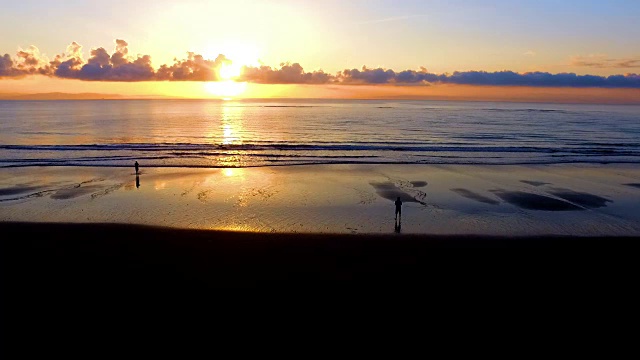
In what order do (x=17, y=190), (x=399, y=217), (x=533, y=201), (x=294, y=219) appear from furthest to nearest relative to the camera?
1. (x=17, y=190)
2. (x=533, y=201)
3. (x=294, y=219)
4. (x=399, y=217)

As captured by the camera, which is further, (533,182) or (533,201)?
(533,182)

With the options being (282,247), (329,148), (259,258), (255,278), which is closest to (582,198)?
(282,247)

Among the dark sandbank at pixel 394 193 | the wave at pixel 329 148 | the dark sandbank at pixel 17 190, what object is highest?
the wave at pixel 329 148

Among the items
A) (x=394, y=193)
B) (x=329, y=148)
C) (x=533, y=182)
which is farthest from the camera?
(x=329, y=148)

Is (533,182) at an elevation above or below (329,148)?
below

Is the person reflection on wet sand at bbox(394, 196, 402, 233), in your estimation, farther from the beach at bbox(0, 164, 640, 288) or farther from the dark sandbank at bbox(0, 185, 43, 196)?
the dark sandbank at bbox(0, 185, 43, 196)

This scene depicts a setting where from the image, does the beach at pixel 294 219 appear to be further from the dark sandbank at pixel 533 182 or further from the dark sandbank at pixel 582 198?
the dark sandbank at pixel 533 182

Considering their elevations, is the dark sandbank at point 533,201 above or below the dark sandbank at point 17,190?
below

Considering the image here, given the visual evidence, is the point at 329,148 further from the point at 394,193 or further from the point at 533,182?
the point at 394,193

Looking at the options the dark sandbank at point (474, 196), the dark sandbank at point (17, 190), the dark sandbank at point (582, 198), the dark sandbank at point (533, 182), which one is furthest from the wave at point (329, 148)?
the dark sandbank at point (582, 198)

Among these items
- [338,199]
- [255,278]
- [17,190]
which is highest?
[17,190]

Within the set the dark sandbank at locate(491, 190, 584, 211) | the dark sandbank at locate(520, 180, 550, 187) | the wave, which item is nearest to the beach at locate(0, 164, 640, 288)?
the dark sandbank at locate(491, 190, 584, 211)

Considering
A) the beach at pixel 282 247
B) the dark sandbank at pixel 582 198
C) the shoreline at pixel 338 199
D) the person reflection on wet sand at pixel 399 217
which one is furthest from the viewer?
the dark sandbank at pixel 582 198

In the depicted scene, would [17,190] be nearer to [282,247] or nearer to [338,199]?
[338,199]
